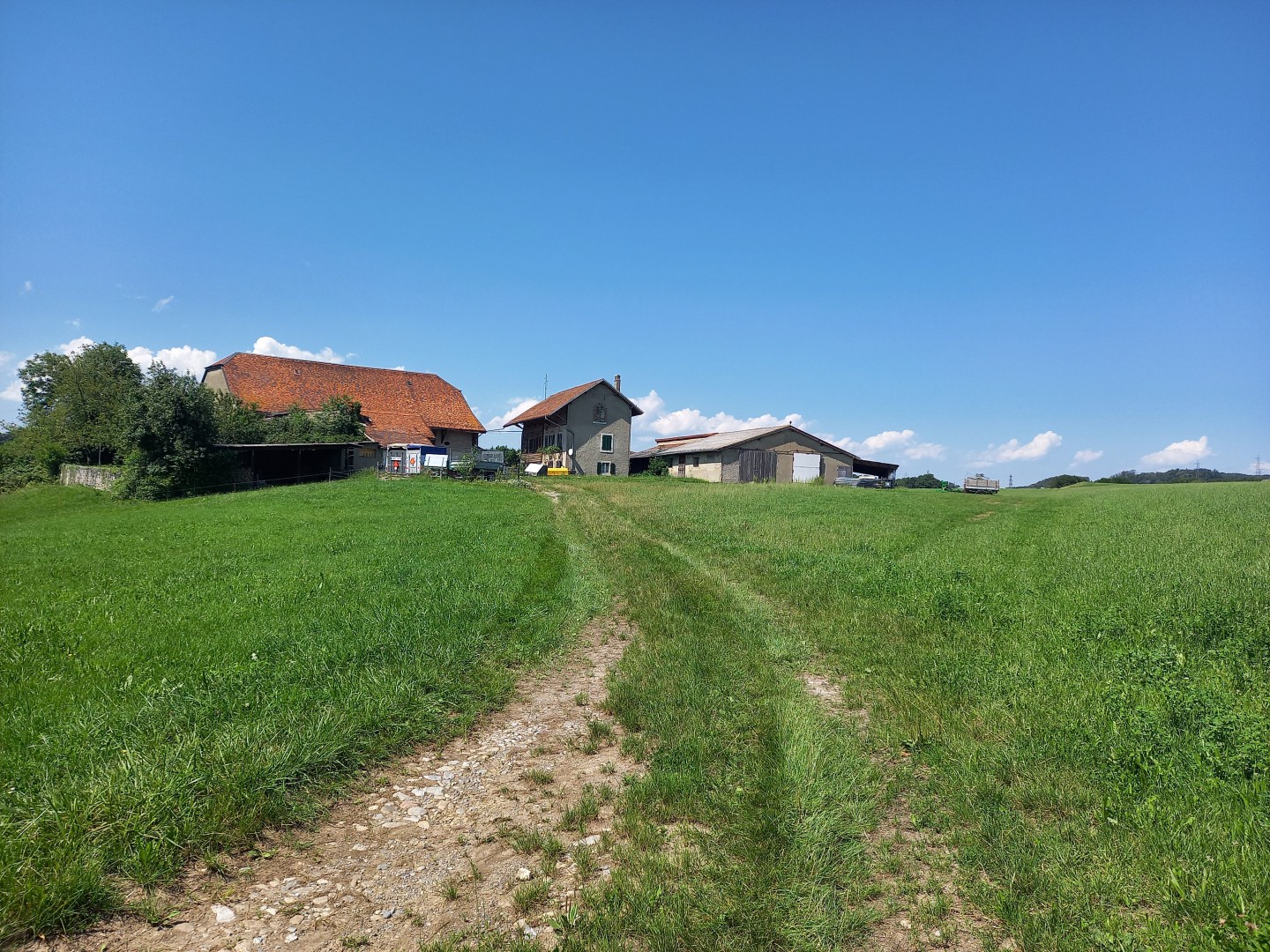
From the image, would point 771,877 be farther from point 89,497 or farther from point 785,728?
→ point 89,497

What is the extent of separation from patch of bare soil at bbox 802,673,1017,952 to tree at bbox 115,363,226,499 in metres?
42.0

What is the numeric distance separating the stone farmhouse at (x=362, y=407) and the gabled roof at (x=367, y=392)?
2.7 inches

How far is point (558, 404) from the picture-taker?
183ft

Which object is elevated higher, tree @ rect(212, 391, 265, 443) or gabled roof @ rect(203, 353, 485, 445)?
gabled roof @ rect(203, 353, 485, 445)

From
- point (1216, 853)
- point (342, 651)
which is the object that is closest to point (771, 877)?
point (1216, 853)

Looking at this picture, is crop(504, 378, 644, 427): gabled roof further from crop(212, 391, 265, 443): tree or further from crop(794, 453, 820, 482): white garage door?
crop(212, 391, 265, 443): tree

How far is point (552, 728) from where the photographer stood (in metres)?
6.27

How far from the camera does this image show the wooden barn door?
168 ft

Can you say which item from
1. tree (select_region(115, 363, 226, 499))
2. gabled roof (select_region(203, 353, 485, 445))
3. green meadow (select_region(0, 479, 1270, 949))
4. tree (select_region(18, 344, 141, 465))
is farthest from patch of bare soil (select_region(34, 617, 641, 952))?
tree (select_region(18, 344, 141, 465))

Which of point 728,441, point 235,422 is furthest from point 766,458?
point 235,422

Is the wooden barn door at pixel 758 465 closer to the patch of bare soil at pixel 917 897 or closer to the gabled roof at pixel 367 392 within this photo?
the gabled roof at pixel 367 392

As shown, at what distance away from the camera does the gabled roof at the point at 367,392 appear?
164 feet

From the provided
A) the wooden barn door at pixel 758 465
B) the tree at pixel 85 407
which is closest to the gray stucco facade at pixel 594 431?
the wooden barn door at pixel 758 465

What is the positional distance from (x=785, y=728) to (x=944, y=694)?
2080mm
